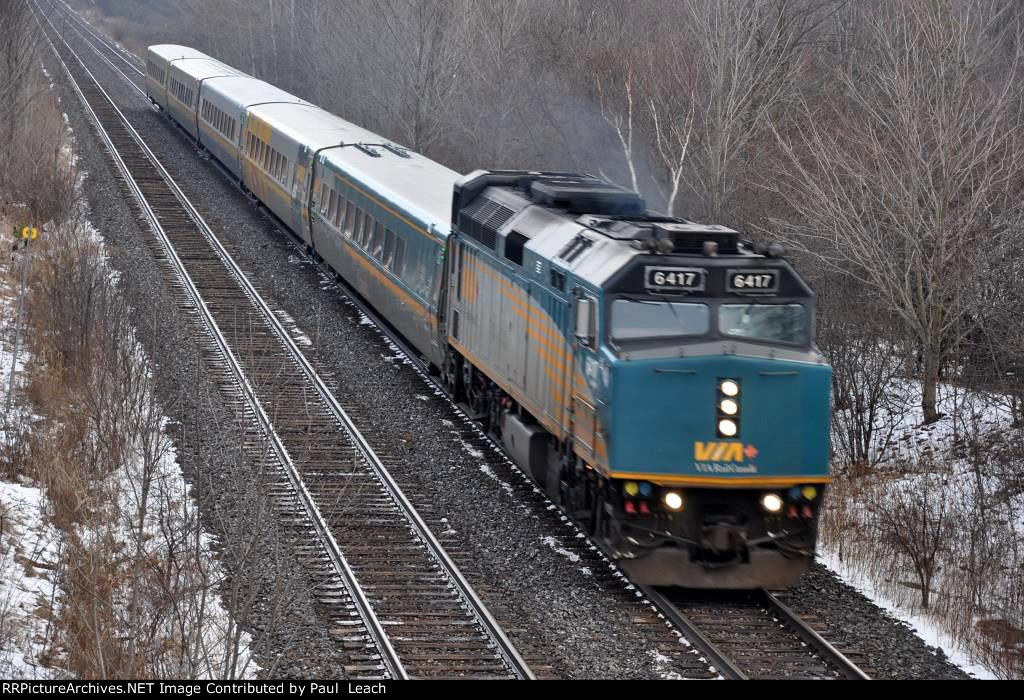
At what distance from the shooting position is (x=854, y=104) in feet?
86.6

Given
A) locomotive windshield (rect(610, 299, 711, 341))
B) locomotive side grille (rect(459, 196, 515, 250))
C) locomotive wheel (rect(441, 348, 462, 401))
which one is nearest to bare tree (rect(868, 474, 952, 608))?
locomotive windshield (rect(610, 299, 711, 341))

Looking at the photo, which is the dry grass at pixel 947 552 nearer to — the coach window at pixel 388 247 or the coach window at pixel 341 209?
the coach window at pixel 388 247

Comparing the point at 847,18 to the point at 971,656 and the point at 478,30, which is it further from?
the point at 971,656

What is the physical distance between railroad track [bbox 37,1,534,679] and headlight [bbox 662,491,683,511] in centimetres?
198

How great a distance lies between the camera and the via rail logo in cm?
1152

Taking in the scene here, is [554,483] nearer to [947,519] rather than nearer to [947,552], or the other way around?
[947,552]

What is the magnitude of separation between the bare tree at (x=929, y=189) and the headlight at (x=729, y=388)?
7.81 meters

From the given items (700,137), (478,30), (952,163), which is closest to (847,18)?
(700,137)

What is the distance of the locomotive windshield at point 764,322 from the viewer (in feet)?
38.8

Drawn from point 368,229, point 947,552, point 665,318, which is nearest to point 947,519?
point 947,552

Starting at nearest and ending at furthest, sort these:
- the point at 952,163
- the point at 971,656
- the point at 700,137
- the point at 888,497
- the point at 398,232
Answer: the point at 971,656, the point at 888,497, the point at 952,163, the point at 398,232, the point at 700,137

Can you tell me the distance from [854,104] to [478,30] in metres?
16.1

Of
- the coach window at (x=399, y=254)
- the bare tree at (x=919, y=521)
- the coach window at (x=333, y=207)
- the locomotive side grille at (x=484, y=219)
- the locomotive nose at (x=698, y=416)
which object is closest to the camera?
the locomotive nose at (x=698, y=416)

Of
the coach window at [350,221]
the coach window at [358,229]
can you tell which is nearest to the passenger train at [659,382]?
the coach window at [358,229]
